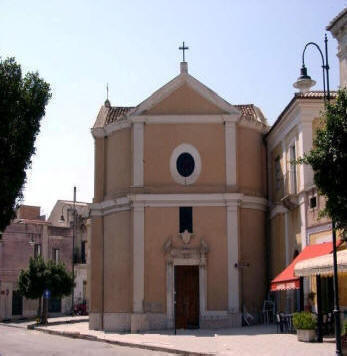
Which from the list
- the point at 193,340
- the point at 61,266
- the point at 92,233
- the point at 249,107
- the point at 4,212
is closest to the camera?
the point at 4,212

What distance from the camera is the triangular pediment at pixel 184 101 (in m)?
32.0

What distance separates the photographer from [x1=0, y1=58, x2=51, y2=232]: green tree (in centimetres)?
1905

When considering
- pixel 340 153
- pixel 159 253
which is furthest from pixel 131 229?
pixel 340 153

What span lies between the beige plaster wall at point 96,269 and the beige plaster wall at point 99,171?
117 centimetres

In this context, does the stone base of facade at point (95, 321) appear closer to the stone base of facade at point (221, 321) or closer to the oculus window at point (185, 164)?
the stone base of facade at point (221, 321)

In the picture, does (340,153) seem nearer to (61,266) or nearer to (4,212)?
(4,212)

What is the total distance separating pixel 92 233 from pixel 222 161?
282 inches

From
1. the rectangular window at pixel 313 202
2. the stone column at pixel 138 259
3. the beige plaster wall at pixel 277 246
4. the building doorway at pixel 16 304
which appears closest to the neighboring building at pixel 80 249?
the building doorway at pixel 16 304

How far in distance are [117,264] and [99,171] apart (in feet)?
15.9

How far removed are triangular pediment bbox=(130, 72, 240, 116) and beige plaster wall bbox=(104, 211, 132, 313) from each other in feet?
16.1

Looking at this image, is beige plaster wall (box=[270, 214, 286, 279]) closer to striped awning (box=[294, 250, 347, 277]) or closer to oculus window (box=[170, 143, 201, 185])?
oculus window (box=[170, 143, 201, 185])

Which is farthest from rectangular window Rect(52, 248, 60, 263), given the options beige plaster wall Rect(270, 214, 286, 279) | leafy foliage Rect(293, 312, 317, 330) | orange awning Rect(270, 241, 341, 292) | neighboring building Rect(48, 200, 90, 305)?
leafy foliage Rect(293, 312, 317, 330)

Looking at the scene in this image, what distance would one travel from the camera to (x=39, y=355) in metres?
20.7

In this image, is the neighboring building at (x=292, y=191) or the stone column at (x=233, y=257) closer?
Answer: the neighboring building at (x=292, y=191)
